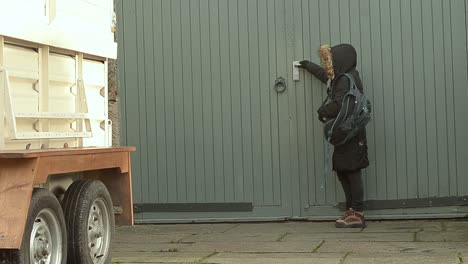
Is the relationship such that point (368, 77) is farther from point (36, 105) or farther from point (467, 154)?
point (36, 105)

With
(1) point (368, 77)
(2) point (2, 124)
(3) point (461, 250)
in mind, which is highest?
(1) point (368, 77)

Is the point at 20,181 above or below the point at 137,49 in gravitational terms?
below

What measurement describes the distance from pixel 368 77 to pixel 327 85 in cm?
46

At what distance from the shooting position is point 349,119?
7.40 meters

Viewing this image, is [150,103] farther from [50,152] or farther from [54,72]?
[50,152]

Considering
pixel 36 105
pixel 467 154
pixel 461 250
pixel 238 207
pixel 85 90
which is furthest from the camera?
pixel 238 207

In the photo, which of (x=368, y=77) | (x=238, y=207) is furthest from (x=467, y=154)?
(x=238, y=207)

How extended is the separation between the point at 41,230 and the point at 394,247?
3.19 meters

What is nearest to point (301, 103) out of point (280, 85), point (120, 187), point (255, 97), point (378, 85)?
point (280, 85)

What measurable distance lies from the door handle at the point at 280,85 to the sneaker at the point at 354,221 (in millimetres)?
1532

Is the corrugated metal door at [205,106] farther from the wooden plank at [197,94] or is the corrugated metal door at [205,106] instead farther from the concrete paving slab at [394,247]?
the concrete paving slab at [394,247]

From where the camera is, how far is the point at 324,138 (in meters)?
8.09

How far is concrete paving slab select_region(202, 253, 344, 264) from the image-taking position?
600 centimetres

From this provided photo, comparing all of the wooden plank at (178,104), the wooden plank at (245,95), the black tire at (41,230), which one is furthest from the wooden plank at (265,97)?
the black tire at (41,230)
